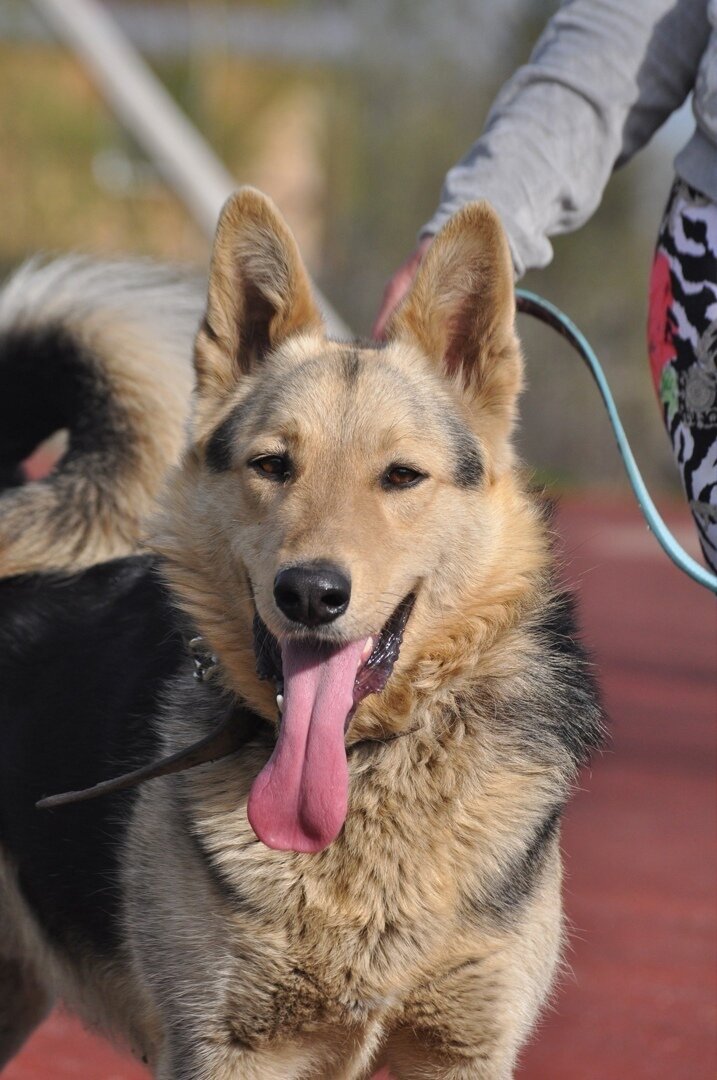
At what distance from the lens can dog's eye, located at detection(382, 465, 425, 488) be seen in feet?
10.7

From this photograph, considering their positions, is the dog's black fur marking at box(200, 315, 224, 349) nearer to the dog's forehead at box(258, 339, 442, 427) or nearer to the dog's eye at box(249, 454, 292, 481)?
the dog's forehead at box(258, 339, 442, 427)

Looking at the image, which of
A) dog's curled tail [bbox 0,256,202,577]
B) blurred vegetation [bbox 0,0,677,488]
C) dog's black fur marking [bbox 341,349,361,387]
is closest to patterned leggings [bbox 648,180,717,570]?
dog's black fur marking [bbox 341,349,361,387]

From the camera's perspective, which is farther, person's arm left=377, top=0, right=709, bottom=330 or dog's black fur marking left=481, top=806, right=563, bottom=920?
person's arm left=377, top=0, right=709, bottom=330

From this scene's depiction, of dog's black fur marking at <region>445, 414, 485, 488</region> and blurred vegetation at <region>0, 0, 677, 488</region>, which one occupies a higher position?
dog's black fur marking at <region>445, 414, 485, 488</region>

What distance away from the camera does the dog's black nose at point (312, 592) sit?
2908mm

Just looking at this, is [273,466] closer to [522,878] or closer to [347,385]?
[347,385]

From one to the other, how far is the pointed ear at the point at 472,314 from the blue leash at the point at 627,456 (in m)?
0.22

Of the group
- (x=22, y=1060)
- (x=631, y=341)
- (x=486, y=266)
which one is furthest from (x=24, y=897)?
(x=631, y=341)

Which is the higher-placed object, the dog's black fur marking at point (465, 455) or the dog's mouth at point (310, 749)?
the dog's black fur marking at point (465, 455)

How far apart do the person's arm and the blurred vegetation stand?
1771 cm

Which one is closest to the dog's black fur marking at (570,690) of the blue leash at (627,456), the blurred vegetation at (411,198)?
the blue leash at (627,456)

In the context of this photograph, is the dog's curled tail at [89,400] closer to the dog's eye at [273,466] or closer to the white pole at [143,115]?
the dog's eye at [273,466]

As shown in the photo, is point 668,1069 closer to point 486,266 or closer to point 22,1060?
point 22,1060

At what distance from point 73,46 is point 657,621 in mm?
9107
